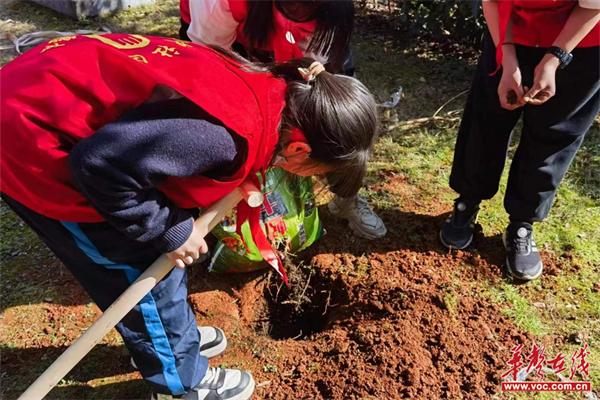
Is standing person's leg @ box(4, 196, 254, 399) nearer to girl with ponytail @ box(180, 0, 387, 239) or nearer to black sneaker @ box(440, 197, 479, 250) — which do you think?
girl with ponytail @ box(180, 0, 387, 239)

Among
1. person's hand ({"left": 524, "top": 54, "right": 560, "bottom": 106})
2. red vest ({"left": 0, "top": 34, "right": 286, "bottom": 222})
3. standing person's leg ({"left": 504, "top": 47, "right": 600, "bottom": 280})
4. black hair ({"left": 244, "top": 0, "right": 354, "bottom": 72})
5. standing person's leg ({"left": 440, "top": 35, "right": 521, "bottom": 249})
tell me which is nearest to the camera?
red vest ({"left": 0, "top": 34, "right": 286, "bottom": 222})

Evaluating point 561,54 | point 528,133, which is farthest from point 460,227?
point 561,54

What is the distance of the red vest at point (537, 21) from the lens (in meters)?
1.89

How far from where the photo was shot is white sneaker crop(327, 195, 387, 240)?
2738 millimetres

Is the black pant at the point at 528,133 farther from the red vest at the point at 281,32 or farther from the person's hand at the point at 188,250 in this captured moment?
the person's hand at the point at 188,250

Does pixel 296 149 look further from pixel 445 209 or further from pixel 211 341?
pixel 445 209

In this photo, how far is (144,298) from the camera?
5.56ft

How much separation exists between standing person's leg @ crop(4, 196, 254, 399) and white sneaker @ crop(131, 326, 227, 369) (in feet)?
0.84

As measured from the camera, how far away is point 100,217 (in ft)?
5.14

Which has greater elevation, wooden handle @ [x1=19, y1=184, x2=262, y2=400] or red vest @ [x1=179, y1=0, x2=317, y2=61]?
red vest @ [x1=179, y1=0, x2=317, y2=61]

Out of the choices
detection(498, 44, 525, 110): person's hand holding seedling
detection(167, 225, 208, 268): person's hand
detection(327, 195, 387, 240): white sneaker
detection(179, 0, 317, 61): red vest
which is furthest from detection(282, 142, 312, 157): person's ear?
detection(327, 195, 387, 240): white sneaker

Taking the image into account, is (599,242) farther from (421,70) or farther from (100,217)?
(100,217)

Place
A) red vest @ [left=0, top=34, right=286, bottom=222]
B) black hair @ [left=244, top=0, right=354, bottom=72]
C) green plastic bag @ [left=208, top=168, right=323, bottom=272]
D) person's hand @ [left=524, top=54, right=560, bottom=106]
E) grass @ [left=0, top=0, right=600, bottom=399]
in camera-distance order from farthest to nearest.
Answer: green plastic bag @ [left=208, top=168, right=323, bottom=272] < grass @ [left=0, top=0, right=600, bottom=399] < person's hand @ [left=524, top=54, right=560, bottom=106] < black hair @ [left=244, top=0, right=354, bottom=72] < red vest @ [left=0, top=34, right=286, bottom=222]

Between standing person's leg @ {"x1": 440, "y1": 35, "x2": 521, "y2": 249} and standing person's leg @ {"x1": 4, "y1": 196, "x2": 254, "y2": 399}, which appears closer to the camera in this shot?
standing person's leg @ {"x1": 4, "y1": 196, "x2": 254, "y2": 399}
